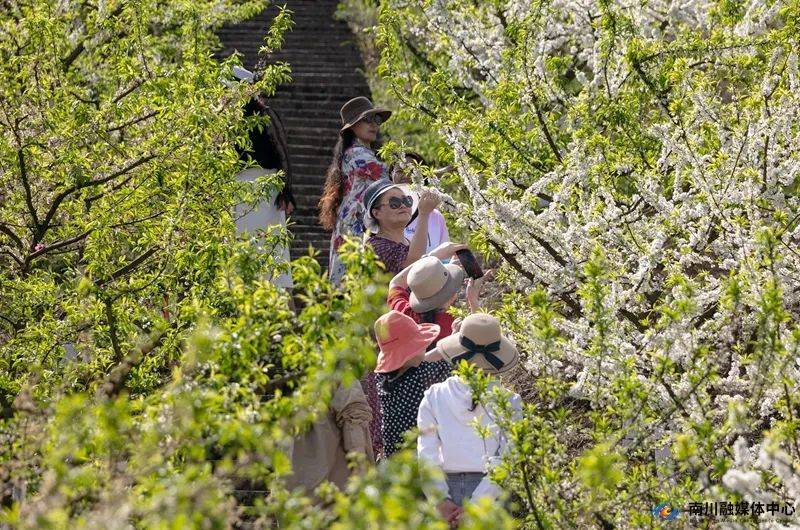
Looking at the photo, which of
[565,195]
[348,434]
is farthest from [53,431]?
[565,195]

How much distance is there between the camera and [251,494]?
7578 millimetres

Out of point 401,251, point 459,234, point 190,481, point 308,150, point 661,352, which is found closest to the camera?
point 190,481

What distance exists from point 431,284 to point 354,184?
2.30 metres

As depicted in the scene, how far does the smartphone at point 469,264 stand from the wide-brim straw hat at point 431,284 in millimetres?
209

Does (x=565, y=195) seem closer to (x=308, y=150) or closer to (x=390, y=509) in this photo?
(x=390, y=509)

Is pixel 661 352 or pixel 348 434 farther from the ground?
pixel 661 352

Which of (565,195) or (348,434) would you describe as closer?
(348,434)

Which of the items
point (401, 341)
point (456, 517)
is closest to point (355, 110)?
point (401, 341)

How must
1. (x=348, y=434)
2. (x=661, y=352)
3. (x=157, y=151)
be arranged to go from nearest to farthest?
(x=661, y=352) < (x=348, y=434) < (x=157, y=151)

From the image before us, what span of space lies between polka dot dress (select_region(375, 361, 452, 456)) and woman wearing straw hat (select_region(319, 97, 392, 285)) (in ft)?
7.40

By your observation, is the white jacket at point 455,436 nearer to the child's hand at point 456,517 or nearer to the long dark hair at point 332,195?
the child's hand at point 456,517

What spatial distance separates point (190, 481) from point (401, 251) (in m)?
4.32

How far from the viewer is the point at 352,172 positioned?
9.26m

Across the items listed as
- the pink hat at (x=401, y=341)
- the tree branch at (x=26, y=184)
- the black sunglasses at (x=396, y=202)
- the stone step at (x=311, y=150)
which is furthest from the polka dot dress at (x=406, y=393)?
the stone step at (x=311, y=150)
